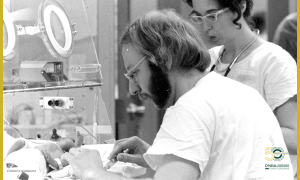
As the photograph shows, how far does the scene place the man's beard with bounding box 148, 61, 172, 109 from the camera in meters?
1.18

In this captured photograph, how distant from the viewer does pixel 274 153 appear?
1145mm

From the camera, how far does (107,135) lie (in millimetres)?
1870

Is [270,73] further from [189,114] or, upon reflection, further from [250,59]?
[189,114]

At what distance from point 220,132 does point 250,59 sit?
617mm

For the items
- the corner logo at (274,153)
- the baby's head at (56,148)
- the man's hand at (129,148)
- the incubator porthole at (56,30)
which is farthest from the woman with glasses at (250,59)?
the baby's head at (56,148)

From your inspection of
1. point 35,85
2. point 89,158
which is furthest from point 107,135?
point 89,158

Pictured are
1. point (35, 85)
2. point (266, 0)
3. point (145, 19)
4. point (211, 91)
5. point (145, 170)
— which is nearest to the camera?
point (211, 91)

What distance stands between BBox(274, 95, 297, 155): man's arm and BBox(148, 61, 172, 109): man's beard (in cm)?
52

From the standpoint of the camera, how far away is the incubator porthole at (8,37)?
1.42 metres

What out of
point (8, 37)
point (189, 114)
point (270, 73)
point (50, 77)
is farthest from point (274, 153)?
point (8, 37)

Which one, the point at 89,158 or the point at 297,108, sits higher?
the point at 297,108

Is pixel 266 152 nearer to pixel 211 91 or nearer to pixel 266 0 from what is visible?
pixel 211 91

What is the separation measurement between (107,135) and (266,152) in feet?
3.09

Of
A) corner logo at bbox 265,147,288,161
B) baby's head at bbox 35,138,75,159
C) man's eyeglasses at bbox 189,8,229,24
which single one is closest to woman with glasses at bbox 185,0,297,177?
man's eyeglasses at bbox 189,8,229,24
